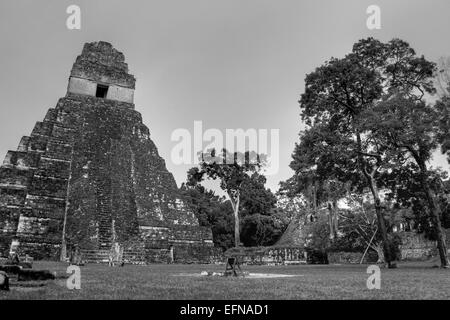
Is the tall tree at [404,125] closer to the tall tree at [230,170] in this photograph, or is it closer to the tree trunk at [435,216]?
the tree trunk at [435,216]

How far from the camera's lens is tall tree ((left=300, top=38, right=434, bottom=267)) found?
16750mm

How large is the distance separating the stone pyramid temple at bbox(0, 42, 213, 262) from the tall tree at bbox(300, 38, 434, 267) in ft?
26.9

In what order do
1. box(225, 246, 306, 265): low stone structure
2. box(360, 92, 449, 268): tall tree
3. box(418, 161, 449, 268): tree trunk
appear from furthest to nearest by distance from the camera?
1. box(225, 246, 306, 265): low stone structure
2. box(418, 161, 449, 268): tree trunk
3. box(360, 92, 449, 268): tall tree

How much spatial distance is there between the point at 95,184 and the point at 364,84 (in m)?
13.5

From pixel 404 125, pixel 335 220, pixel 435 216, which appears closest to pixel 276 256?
pixel 435 216

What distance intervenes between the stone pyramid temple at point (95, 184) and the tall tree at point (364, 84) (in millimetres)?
8198

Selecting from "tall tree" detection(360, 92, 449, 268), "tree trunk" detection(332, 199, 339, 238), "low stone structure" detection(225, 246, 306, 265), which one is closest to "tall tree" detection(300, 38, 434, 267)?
"tall tree" detection(360, 92, 449, 268)

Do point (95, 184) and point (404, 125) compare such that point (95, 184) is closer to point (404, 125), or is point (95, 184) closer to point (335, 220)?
point (404, 125)

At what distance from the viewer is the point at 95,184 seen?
64.6 feet

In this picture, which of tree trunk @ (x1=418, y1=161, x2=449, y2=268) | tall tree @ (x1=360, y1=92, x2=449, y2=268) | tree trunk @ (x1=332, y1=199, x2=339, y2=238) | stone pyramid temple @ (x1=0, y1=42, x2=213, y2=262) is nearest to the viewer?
tall tree @ (x1=360, y1=92, x2=449, y2=268)

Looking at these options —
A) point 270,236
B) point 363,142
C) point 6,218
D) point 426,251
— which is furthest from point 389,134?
point 270,236

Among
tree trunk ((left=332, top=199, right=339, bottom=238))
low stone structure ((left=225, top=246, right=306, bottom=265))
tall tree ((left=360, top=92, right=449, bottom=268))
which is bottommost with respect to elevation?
low stone structure ((left=225, top=246, right=306, bottom=265))

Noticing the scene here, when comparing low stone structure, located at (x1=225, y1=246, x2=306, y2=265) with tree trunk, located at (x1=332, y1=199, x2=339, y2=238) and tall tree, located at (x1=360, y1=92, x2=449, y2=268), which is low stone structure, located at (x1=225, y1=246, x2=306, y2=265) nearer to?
tall tree, located at (x1=360, y1=92, x2=449, y2=268)
